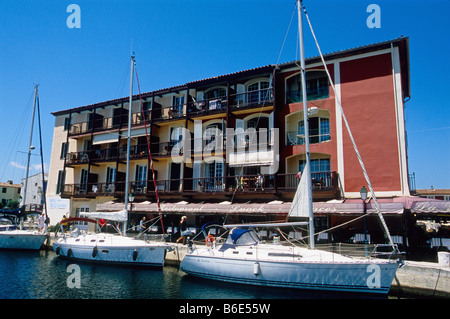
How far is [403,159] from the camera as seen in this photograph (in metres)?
17.8

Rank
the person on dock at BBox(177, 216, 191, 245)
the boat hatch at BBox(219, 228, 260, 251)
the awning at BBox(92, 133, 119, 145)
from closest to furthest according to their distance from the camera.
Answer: the boat hatch at BBox(219, 228, 260, 251) < the person on dock at BBox(177, 216, 191, 245) < the awning at BBox(92, 133, 119, 145)

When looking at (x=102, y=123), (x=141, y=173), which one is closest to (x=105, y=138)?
(x=102, y=123)

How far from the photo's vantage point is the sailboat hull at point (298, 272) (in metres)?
11.6

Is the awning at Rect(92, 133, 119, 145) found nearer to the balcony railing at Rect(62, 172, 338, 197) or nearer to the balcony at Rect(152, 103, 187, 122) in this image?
the balcony railing at Rect(62, 172, 338, 197)

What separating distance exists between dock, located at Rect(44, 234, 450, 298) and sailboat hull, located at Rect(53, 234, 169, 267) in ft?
37.5

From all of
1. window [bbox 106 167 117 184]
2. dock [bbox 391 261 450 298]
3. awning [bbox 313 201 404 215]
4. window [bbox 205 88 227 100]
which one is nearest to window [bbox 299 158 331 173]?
awning [bbox 313 201 404 215]

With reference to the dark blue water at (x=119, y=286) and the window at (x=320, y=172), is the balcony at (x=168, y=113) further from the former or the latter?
the dark blue water at (x=119, y=286)

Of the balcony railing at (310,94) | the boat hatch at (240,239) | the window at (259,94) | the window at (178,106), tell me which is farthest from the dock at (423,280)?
the window at (178,106)

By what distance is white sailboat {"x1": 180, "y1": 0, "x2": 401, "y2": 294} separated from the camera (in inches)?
460

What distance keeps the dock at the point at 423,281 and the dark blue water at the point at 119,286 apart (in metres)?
2.34

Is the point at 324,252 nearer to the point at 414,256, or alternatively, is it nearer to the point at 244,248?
the point at 244,248

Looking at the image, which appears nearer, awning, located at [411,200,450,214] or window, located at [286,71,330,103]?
awning, located at [411,200,450,214]

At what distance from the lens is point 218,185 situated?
23344mm

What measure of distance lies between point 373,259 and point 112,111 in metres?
26.7
